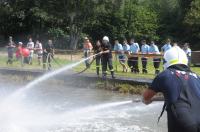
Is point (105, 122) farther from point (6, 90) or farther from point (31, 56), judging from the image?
point (31, 56)

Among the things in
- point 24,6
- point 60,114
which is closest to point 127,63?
point 60,114

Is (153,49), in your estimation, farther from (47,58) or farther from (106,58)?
(47,58)

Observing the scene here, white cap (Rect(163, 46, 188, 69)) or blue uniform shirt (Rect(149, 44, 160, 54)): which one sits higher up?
white cap (Rect(163, 46, 188, 69))

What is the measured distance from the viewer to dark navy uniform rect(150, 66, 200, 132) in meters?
5.42

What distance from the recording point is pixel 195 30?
52188 millimetres

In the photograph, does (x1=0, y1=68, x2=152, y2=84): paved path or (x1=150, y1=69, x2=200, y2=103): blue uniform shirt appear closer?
(x1=150, y1=69, x2=200, y2=103): blue uniform shirt

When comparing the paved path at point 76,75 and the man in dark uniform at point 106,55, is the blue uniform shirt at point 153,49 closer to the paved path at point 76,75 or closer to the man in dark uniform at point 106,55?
the paved path at point 76,75

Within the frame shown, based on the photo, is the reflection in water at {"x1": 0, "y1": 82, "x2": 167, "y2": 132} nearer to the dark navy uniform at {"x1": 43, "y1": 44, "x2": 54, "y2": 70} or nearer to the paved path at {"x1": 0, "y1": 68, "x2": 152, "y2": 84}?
the paved path at {"x1": 0, "y1": 68, "x2": 152, "y2": 84}

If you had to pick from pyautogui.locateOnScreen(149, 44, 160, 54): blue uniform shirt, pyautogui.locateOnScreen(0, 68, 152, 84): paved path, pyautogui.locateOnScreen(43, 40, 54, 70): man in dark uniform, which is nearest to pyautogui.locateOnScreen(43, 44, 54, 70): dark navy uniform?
pyautogui.locateOnScreen(43, 40, 54, 70): man in dark uniform

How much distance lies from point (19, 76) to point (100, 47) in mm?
4309

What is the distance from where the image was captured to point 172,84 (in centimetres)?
550

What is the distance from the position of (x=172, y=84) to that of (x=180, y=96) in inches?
5.7

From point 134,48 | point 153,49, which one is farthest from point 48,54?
point 153,49

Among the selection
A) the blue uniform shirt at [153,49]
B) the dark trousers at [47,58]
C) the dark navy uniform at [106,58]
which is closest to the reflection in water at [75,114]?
the dark navy uniform at [106,58]
